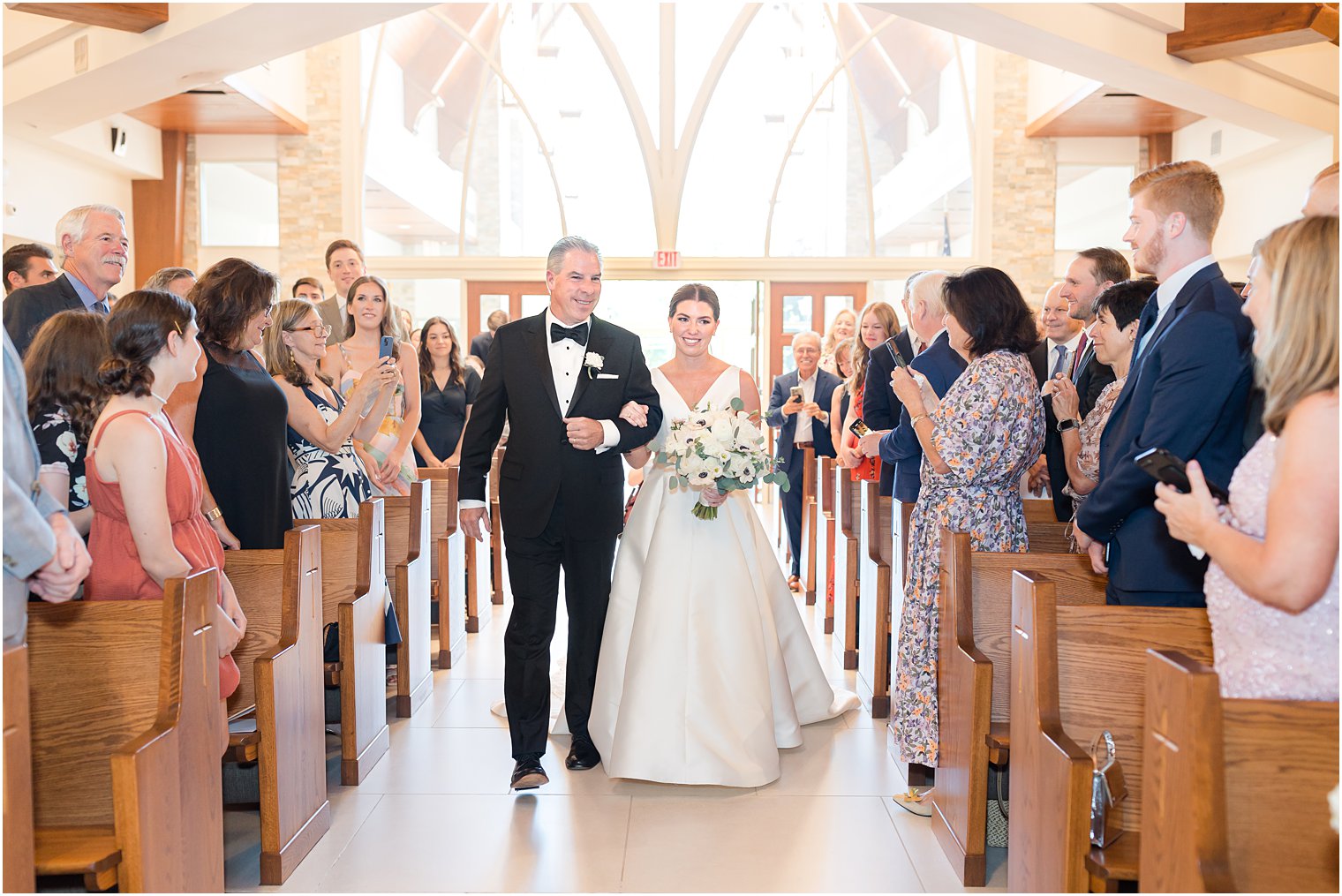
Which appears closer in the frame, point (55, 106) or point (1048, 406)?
point (1048, 406)

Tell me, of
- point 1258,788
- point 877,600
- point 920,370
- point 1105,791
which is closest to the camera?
point 1258,788

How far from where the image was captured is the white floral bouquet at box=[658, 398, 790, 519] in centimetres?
383

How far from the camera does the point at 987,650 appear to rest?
342 cm

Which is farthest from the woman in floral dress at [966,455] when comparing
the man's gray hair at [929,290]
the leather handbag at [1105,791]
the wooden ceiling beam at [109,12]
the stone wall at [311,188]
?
the stone wall at [311,188]

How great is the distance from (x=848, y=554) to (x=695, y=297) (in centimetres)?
195

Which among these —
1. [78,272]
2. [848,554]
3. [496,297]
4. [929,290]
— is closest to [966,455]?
[929,290]

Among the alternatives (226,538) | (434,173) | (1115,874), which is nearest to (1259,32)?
(1115,874)

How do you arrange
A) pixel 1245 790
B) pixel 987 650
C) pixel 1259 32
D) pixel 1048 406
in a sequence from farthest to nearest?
pixel 1259 32
pixel 1048 406
pixel 987 650
pixel 1245 790

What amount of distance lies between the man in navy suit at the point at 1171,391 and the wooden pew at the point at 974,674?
24 cm

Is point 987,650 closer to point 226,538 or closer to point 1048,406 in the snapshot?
point 1048,406

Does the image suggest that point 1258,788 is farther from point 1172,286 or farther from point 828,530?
point 828,530

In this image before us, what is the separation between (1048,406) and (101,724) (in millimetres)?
3641

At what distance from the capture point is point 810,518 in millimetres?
7422

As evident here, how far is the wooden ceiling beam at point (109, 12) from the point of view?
262 inches
